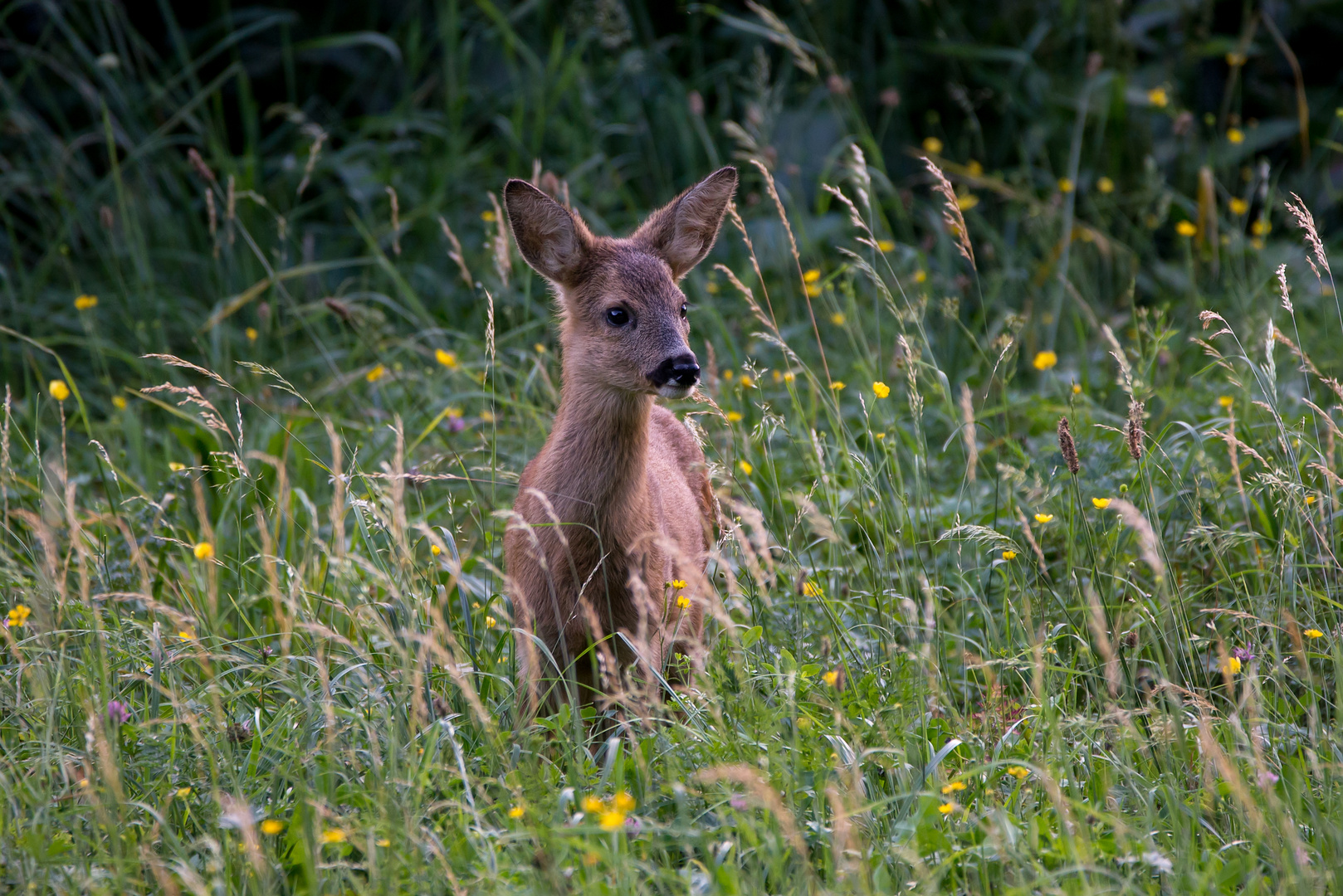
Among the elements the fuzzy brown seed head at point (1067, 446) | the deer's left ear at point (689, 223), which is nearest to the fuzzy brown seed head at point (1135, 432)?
the fuzzy brown seed head at point (1067, 446)

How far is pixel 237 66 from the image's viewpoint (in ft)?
18.8

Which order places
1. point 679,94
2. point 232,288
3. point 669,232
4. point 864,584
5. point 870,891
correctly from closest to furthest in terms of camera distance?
point 870,891 < point 864,584 < point 669,232 < point 232,288 < point 679,94

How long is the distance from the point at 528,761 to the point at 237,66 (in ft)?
14.2

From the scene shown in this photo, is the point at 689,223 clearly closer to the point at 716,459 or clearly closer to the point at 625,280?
the point at 625,280

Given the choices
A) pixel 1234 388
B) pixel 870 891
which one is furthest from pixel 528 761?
pixel 1234 388

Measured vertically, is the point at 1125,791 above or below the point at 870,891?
below

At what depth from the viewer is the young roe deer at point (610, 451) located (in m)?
3.32

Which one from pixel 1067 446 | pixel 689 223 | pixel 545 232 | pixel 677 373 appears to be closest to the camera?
pixel 1067 446

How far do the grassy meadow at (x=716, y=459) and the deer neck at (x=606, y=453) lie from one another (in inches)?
12.1

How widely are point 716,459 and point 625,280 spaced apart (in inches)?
27.0

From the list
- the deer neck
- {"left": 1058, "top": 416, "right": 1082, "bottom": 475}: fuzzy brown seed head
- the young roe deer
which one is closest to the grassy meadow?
{"left": 1058, "top": 416, "right": 1082, "bottom": 475}: fuzzy brown seed head

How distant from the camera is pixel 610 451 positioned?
3.54 metres

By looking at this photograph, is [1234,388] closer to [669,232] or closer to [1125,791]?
[669,232]

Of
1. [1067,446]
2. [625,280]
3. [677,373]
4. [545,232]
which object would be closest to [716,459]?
[677,373]
